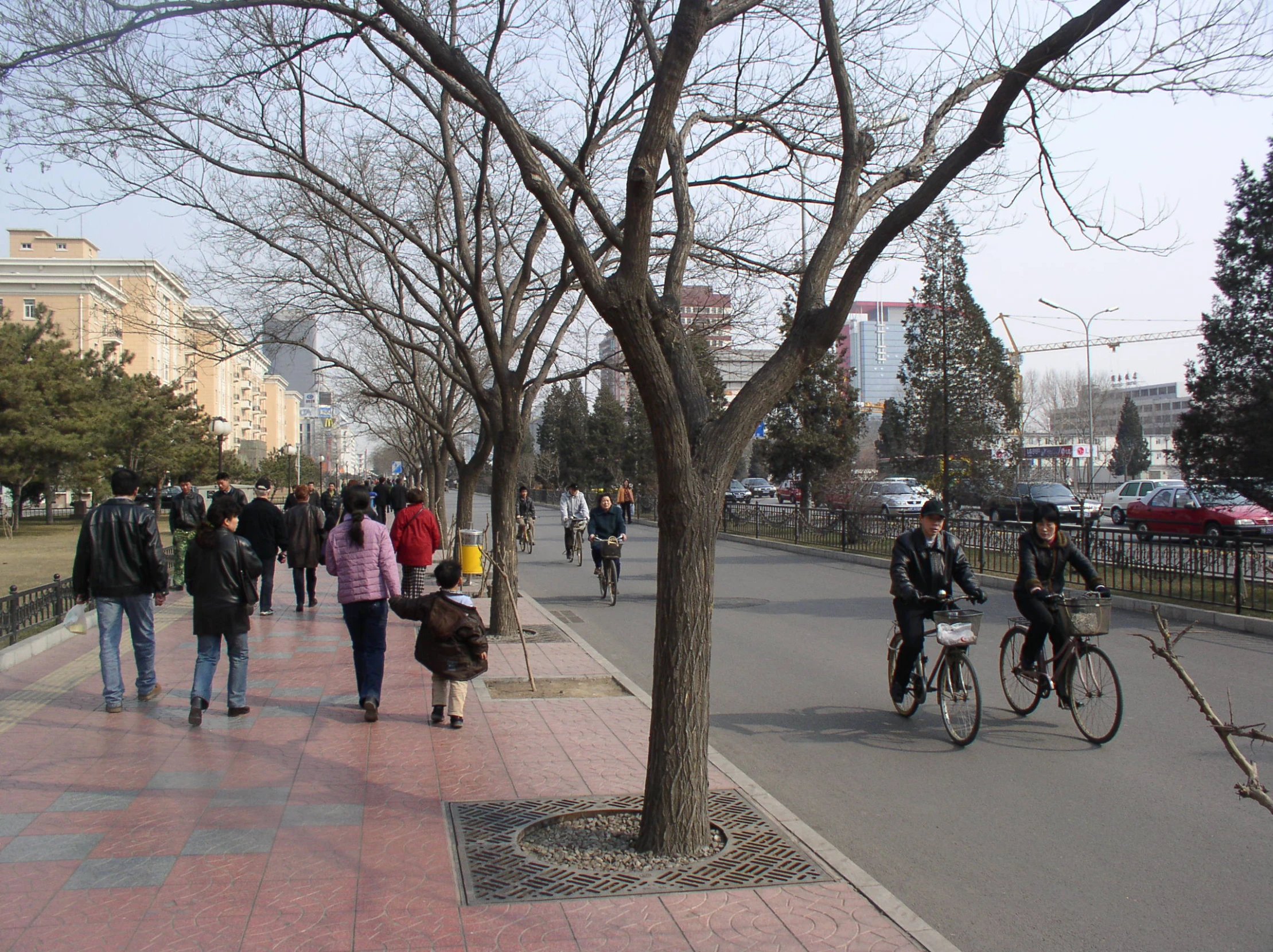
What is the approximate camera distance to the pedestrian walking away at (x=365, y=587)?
26.0 feet

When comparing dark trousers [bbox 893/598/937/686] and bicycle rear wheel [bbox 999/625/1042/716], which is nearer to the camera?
dark trousers [bbox 893/598/937/686]

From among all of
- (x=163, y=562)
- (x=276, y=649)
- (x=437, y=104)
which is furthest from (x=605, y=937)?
(x=437, y=104)

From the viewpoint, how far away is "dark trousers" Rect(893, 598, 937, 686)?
755 centimetres

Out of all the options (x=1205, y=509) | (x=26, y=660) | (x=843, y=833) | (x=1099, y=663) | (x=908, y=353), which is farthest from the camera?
(x=908, y=353)

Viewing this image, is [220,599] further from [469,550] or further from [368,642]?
[469,550]

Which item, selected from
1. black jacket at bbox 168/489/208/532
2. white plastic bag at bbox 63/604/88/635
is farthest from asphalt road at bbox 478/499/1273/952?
black jacket at bbox 168/489/208/532

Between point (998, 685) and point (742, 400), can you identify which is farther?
point (998, 685)

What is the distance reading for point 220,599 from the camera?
7809 millimetres

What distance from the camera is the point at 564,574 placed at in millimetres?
21359

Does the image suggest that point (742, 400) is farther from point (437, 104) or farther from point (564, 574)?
point (564, 574)

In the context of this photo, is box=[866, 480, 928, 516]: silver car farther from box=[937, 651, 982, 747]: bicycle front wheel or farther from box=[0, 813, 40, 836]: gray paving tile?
box=[0, 813, 40, 836]: gray paving tile

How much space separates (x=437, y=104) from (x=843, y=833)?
10228 mm

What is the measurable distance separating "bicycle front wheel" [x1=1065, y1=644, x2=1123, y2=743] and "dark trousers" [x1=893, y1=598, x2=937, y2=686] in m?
1.02

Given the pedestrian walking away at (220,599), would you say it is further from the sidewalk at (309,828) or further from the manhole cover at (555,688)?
the manhole cover at (555,688)
